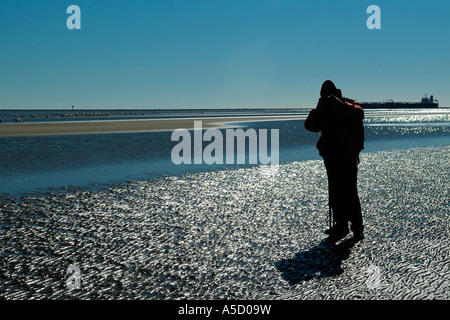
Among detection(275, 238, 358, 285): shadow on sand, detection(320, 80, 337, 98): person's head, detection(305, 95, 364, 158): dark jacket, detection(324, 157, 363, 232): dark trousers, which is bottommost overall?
detection(275, 238, 358, 285): shadow on sand

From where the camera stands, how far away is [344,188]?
19.5 feet

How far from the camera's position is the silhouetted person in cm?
576

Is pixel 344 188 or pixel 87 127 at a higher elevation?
pixel 87 127

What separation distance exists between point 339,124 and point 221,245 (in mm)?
2428

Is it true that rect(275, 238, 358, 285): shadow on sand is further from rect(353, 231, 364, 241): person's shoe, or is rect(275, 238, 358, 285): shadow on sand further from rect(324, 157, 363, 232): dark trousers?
rect(324, 157, 363, 232): dark trousers

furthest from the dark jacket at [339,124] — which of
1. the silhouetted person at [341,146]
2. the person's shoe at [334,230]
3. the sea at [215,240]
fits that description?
the sea at [215,240]

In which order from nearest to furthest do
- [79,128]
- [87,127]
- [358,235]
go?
1. [358,235]
2. [79,128]
3. [87,127]

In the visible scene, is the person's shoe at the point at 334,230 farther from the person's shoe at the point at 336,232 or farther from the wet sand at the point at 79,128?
the wet sand at the point at 79,128

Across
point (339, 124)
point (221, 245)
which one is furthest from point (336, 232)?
point (221, 245)

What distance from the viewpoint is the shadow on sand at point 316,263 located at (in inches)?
171

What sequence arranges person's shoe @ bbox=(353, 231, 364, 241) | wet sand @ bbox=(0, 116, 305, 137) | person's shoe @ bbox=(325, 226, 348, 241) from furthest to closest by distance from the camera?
wet sand @ bbox=(0, 116, 305, 137), person's shoe @ bbox=(325, 226, 348, 241), person's shoe @ bbox=(353, 231, 364, 241)

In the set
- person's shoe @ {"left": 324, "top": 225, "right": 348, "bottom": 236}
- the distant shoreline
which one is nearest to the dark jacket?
person's shoe @ {"left": 324, "top": 225, "right": 348, "bottom": 236}

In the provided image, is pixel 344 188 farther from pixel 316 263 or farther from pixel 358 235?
pixel 316 263
